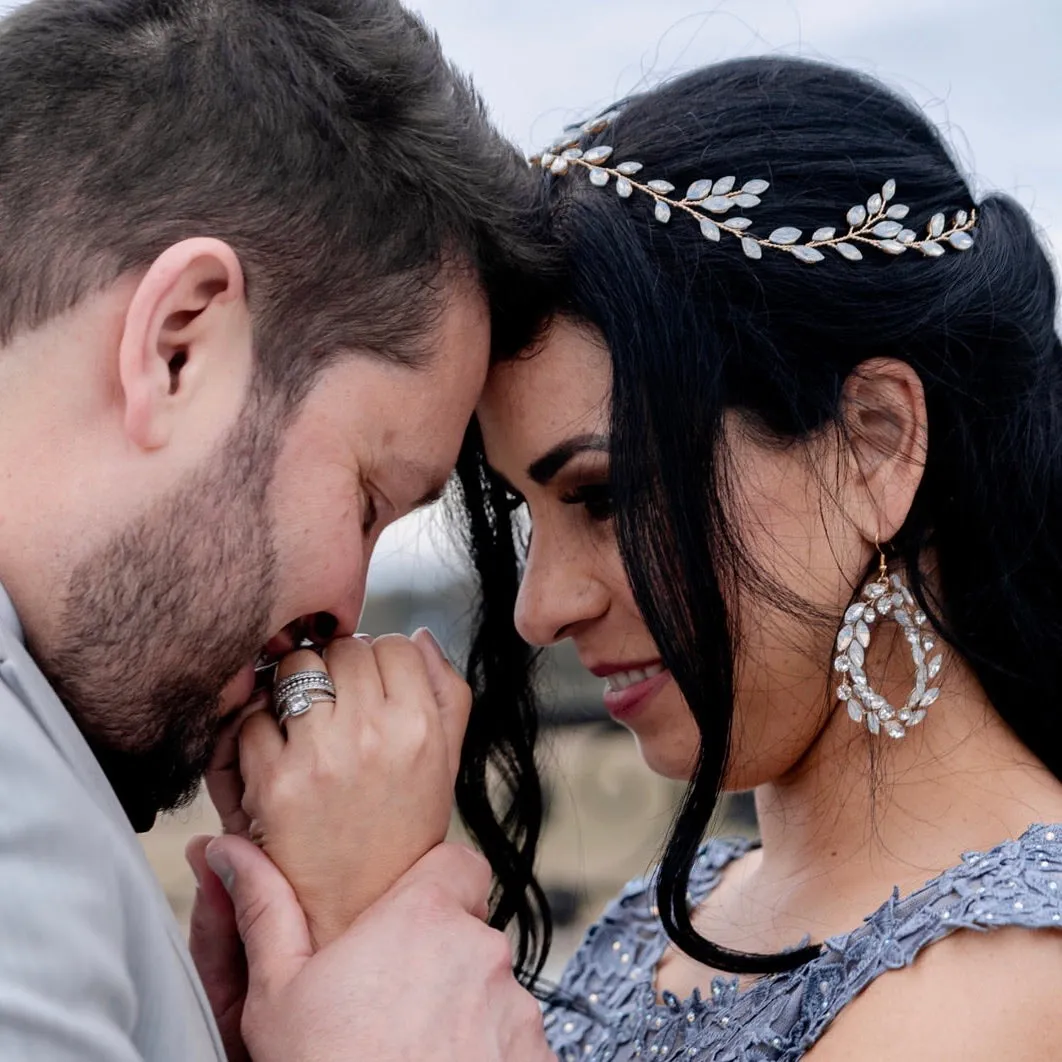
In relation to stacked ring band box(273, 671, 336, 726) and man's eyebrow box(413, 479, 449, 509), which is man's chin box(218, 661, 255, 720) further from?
man's eyebrow box(413, 479, 449, 509)

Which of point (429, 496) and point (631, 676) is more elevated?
point (429, 496)

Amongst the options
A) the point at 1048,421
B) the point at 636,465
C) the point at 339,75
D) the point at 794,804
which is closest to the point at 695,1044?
the point at 794,804

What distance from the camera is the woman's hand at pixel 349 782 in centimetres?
199

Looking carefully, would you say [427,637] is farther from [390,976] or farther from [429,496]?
[390,976]

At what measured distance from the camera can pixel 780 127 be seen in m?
2.25

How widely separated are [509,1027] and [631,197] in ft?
4.05

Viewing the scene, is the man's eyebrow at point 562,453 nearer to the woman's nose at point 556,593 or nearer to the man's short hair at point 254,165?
the woman's nose at point 556,593

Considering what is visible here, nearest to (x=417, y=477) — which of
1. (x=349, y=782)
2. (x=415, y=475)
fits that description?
(x=415, y=475)

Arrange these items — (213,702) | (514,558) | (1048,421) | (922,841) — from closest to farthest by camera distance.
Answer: (213,702) → (922,841) → (1048,421) → (514,558)

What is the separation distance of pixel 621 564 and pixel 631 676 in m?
0.23

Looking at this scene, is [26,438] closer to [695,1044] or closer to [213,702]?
[213,702]

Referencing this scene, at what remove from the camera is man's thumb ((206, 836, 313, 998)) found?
1.90 m

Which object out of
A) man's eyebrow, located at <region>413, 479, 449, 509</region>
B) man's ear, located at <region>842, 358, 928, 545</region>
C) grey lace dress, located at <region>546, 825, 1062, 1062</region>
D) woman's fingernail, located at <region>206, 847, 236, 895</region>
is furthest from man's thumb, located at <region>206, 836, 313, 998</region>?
man's ear, located at <region>842, 358, 928, 545</region>

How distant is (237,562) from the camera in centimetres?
189
